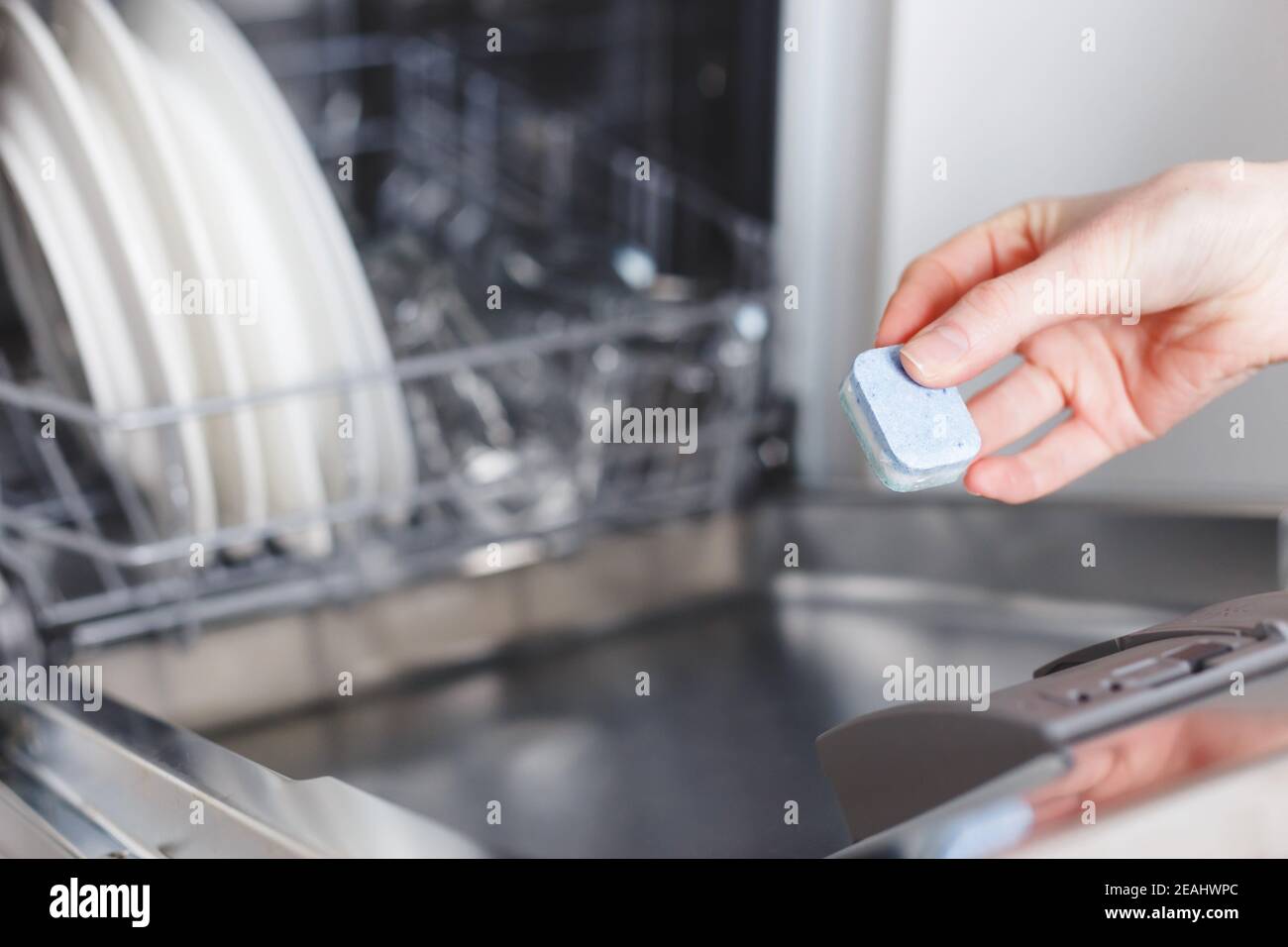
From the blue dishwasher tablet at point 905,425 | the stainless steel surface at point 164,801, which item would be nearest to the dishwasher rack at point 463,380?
the stainless steel surface at point 164,801

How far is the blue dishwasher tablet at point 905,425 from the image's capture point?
497mm

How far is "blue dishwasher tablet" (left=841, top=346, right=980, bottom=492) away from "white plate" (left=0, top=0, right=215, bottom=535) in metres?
0.33

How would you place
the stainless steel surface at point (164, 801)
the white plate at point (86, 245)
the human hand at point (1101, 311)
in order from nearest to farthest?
the stainless steel surface at point (164, 801)
the human hand at point (1101, 311)
the white plate at point (86, 245)

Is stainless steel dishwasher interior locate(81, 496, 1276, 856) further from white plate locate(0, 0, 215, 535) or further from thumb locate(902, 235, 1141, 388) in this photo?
thumb locate(902, 235, 1141, 388)

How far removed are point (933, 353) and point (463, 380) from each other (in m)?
0.42

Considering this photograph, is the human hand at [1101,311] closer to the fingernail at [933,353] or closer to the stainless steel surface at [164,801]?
the fingernail at [933,353]

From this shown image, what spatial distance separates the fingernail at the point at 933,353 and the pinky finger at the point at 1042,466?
14 cm

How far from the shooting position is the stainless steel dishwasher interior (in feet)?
2.17

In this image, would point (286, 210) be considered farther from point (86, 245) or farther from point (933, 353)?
point (933, 353)

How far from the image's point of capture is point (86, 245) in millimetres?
694

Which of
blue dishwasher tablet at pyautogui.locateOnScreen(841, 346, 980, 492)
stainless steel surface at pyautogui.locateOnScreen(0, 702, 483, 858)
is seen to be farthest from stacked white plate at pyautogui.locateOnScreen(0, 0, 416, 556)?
blue dishwasher tablet at pyautogui.locateOnScreen(841, 346, 980, 492)

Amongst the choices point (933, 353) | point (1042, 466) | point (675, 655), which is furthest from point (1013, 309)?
point (675, 655)
